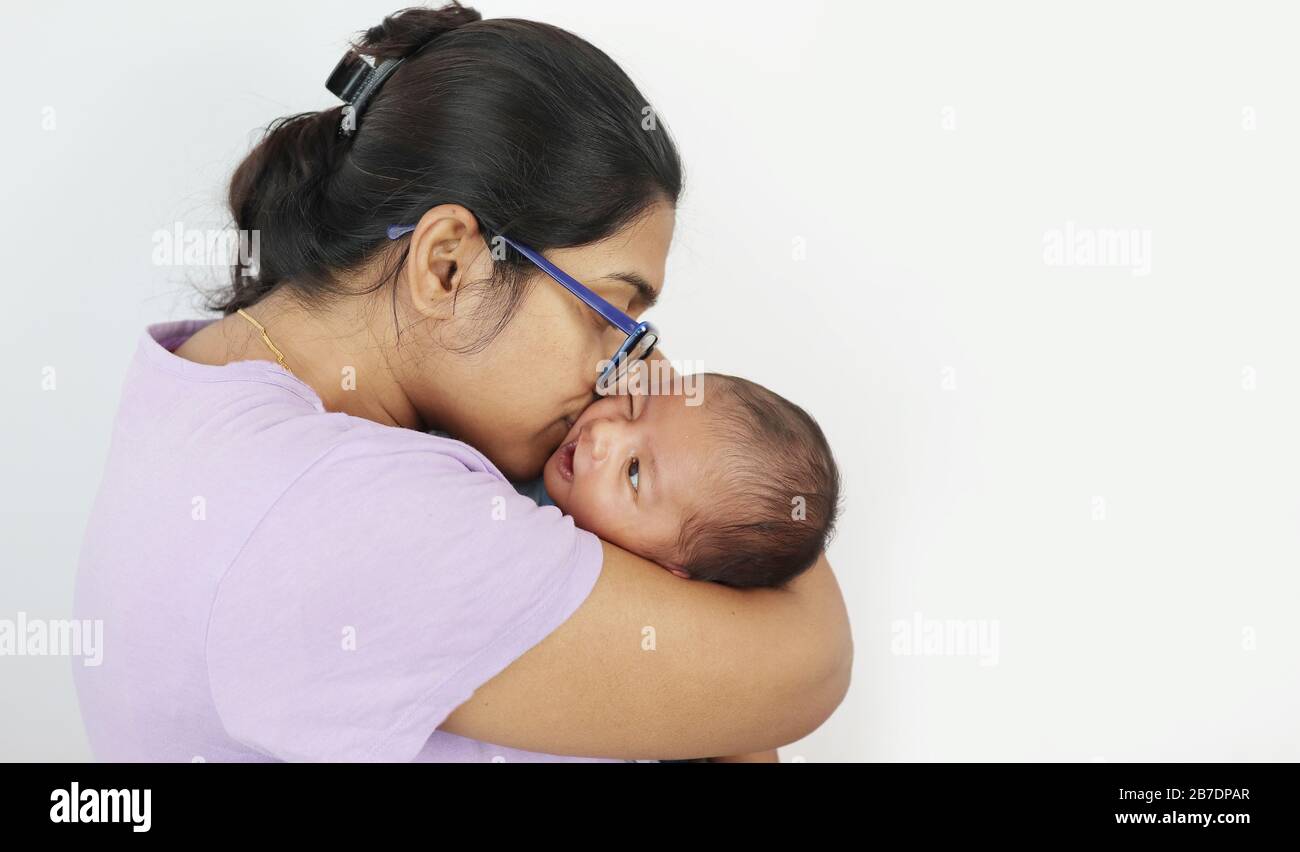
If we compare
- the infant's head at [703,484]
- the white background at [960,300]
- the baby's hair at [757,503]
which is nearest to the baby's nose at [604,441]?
the infant's head at [703,484]

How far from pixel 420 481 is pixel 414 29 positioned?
760 mm

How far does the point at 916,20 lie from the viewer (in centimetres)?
224

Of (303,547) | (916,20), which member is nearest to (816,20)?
(916,20)

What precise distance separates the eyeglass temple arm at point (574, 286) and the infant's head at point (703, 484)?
0.16m

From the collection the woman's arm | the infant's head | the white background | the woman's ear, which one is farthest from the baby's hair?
the white background

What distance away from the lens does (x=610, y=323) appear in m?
1.58

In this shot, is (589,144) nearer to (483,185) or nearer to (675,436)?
(483,185)

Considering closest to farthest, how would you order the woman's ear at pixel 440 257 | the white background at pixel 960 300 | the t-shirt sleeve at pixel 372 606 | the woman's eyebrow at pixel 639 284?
1. the t-shirt sleeve at pixel 372 606
2. the woman's ear at pixel 440 257
3. the woman's eyebrow at pixel 639 284
4. the white background at pixel 960 300

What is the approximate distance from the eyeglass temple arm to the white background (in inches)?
30.8

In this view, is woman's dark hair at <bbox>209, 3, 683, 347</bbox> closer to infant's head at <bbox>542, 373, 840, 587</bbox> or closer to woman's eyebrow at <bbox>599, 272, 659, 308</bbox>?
woman's eyebrow at <bbox>599, 272, 659, 308</bbox>

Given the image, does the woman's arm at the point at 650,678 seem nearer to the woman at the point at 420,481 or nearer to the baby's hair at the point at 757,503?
the woman at the point at 420,481

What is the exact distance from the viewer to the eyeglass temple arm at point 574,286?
4.77 ft
